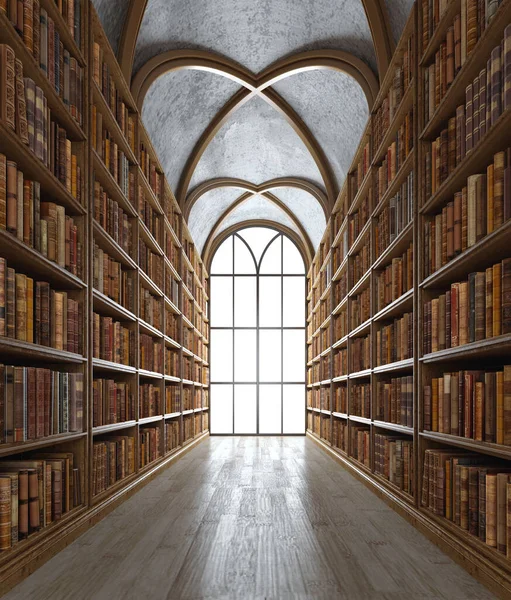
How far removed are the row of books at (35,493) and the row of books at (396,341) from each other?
2268 millimetres

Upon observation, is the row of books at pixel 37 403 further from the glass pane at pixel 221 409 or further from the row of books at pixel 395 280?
the glass pane at pixel 221 409

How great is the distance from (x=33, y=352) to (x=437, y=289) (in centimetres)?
229

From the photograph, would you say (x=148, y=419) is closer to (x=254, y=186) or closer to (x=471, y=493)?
(x=471, y=493)

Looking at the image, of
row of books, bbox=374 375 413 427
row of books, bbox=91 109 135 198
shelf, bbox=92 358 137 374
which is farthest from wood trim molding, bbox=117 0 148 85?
row of books, bbox=374 375 413 427

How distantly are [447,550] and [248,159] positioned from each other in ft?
28.3

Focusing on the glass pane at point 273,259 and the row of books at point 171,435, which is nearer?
the row of books at point 171,435

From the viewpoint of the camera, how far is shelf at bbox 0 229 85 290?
2680 millimetres

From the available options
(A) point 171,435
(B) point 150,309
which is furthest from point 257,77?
(A) point 171,435

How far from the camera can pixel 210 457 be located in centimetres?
829

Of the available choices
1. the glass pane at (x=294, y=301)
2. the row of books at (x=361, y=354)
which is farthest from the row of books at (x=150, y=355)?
the glass pane at (x=294, y=301)

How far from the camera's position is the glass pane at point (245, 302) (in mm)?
13898

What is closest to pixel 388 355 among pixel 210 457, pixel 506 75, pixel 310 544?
pixel 310 544

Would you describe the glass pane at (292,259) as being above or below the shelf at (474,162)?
above

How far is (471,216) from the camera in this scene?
2.94 m
